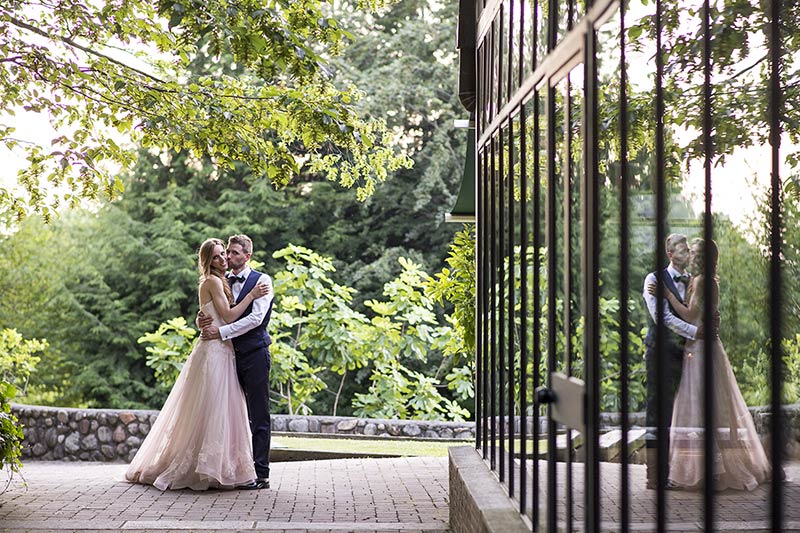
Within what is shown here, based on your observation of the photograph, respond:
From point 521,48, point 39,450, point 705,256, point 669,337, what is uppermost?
point 521,48

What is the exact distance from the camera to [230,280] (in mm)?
9031

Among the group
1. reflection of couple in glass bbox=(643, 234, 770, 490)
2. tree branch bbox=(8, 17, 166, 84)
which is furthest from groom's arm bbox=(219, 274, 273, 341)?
reflection of couple in glass bbox=(643, 234, 770, 490)

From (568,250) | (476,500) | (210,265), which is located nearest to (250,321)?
(210,265)

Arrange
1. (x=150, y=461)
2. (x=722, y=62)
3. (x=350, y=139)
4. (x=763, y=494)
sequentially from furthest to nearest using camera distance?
(x=350, y=139)
(x=150, y=461)
(x=722, y=62)
(x=763, y=494)

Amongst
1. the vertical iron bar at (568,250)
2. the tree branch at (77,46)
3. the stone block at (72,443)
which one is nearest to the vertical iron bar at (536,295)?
the vertical iron bar at (568,250)

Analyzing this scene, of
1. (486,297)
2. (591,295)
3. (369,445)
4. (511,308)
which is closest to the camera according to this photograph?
(591,295)

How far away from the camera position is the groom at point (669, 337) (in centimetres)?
261

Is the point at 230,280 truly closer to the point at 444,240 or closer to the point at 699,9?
the point at 699,9

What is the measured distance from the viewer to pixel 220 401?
8.53m

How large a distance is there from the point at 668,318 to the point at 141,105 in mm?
8477

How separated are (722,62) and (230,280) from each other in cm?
701

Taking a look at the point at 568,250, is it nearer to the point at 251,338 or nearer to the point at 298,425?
the point at 251,338

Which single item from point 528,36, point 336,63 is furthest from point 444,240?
point 528,36

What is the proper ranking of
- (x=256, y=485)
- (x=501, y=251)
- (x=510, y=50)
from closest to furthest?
(x=510, y=50) → (x=501, y=251) → (x=256, y=485)
